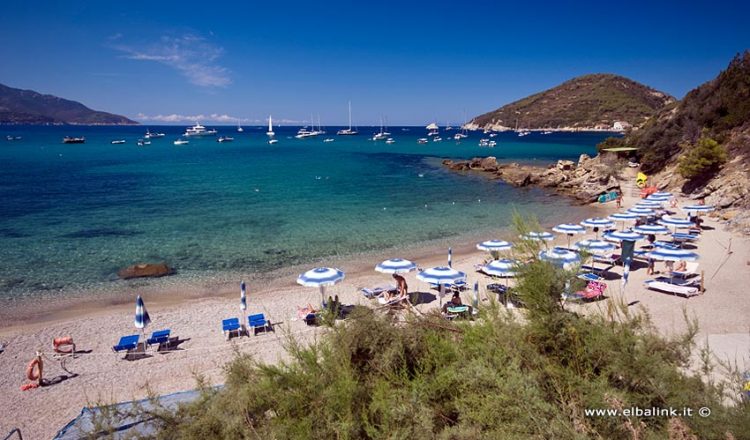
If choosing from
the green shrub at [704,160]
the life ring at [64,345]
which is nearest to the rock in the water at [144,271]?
the life ring at [64,345]

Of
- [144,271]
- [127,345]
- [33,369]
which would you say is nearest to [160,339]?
[127,345]

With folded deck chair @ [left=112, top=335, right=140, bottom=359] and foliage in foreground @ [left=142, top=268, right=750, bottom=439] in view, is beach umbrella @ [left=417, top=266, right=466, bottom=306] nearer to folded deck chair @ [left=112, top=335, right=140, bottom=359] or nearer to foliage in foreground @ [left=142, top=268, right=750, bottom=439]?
foliage in foreground @ [left=142, top=268, right=750, bottom=439]

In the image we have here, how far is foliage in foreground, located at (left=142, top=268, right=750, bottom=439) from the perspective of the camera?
4047mm

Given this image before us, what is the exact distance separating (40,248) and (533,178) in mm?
39668

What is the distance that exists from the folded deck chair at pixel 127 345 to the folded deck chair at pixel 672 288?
15834mm

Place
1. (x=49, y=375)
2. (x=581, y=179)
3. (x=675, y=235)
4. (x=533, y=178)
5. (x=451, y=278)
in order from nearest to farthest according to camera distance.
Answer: (x=49, y=375)
(x=451, y=278)
(x=675, y=235)
(x=581, y=179)
(x=533, y=178)

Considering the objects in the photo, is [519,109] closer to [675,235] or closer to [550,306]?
[675,235]

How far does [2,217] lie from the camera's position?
85.5 ft

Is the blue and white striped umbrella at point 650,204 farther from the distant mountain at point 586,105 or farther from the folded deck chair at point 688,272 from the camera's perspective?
the distant mountain at point 586,105

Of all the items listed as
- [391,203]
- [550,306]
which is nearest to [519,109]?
[391,203]

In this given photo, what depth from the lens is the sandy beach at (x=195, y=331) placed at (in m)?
8.62

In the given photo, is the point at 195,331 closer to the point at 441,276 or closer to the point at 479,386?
the point at 441,276

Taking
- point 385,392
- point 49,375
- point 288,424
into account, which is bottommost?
point 49,375

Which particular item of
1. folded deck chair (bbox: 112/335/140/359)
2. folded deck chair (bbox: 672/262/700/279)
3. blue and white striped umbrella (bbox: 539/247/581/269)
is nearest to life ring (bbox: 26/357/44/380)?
folded deck chair (bbox: 112/335/140/359)
